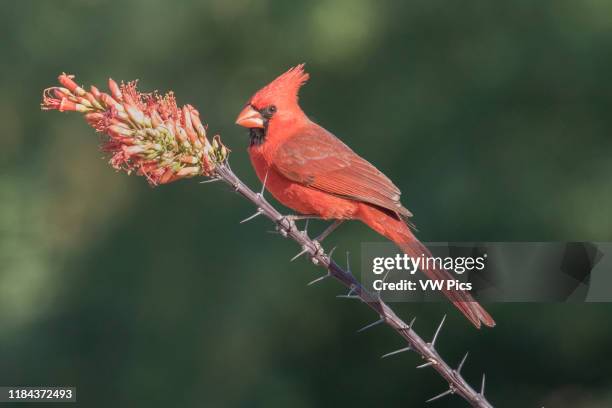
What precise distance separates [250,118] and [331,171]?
0.29 m

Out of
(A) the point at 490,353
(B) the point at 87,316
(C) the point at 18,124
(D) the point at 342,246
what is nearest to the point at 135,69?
(C) the point at 18,124

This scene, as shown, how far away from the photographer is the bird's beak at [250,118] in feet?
8.11

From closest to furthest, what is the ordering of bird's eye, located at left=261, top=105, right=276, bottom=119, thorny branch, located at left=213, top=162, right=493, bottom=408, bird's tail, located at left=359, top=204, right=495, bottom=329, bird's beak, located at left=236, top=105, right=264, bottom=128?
thorny branch, located at left=213, top=162, right=493, bottom=408 → bird's tail, located at left=359, top=204, right=495, bottom=329 → bird's beak, located at left=236, top=105, right=264, bottom=128 → bird's eye, located at left=261, top=105, right=276, bottom=119

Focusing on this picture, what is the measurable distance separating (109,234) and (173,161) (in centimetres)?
410

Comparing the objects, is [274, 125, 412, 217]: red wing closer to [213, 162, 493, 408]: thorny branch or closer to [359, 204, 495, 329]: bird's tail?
[359, 204, 495, 329]: bird's tail

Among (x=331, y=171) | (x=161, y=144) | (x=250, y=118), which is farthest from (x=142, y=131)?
(x=331, y=171)

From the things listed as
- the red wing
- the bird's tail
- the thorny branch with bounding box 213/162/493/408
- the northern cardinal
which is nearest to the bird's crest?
the northern cardinal

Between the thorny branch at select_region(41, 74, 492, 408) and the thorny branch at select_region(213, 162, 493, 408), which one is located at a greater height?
the thorny branch at select_region(41, 74, 492, 408)

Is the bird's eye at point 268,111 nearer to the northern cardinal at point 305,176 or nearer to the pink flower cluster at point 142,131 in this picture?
the northern cardinal at point 305,176

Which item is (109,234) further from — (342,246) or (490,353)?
(490,353)

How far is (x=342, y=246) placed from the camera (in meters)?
4.63

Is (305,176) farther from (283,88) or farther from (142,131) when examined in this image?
(142,131)

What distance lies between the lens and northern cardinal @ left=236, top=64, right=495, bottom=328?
8.27 ft

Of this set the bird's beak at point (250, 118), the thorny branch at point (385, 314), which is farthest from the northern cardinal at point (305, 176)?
the thorny branch at point (385, 314)
